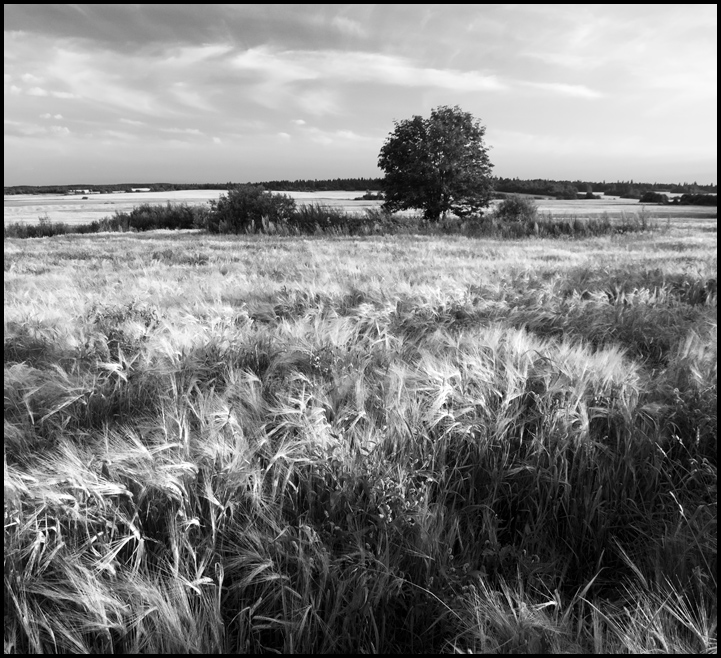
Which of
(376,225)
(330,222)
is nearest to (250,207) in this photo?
(330,222)

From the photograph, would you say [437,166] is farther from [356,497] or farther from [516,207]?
[356,497]

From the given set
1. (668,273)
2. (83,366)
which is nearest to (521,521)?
(83,366)

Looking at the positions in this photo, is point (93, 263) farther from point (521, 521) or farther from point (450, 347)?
point (521, 521)

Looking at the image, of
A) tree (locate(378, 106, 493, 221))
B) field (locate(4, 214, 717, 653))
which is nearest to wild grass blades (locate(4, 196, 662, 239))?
tree (locate(378, 106, 493, 221))

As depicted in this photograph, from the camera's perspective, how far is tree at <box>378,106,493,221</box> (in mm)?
36688

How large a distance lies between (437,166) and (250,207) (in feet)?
49.6

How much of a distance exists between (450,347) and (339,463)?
69.3 inches

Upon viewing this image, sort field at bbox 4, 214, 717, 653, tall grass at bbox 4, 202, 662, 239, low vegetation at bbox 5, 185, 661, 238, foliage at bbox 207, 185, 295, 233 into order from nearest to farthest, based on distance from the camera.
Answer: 1. field at bbox 4, 214, 717, 653
2. tall grass at bbox 4, 202, 662, 239
3. low vegetation at bbox 5, 185, 661, 238
4. foliage at bbox 207, 185, 295, 233

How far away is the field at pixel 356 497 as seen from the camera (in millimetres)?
1345

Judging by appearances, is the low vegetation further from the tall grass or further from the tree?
the tree

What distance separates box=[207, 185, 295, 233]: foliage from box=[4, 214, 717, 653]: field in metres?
27.7

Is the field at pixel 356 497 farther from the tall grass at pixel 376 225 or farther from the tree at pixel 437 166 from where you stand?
the tree at pixel 437 166

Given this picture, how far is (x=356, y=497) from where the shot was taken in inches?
70.3

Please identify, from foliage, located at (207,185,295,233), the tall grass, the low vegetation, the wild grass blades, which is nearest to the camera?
the tall grass
